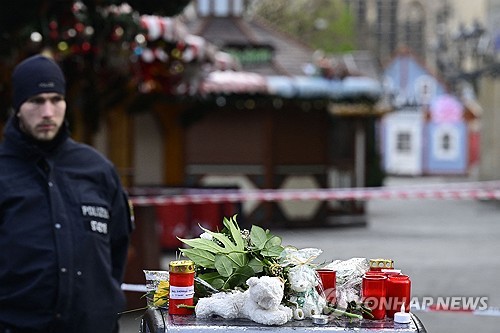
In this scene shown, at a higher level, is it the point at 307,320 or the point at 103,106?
the point at 103,106

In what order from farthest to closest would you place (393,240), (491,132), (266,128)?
(491,132) → (266,128) → (393,240)

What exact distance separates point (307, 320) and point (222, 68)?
10259mm

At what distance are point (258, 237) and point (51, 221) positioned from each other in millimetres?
1169

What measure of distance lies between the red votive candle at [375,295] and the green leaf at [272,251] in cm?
28

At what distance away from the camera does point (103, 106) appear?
10562mm

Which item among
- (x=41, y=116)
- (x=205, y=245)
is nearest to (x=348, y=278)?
(x=205, y=245)

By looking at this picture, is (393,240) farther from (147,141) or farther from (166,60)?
(166,60)

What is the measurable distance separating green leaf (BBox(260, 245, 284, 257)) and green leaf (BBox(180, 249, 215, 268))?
0.52 feet

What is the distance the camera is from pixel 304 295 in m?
3.06

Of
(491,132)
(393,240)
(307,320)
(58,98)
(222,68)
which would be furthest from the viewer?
(491,132)

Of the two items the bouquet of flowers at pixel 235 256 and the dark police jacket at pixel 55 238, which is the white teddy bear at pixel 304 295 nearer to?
the bouquet of flowers at pixel 235 256

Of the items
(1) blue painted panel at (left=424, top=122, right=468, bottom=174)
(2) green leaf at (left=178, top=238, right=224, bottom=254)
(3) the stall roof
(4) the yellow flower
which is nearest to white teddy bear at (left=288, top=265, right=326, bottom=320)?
(2) green leaf at (left=178, top=238, right=224, bottom=254)

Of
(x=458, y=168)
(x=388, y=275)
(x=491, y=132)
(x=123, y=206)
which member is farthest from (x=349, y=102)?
(x=458, y=168)

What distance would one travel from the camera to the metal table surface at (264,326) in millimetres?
2928
